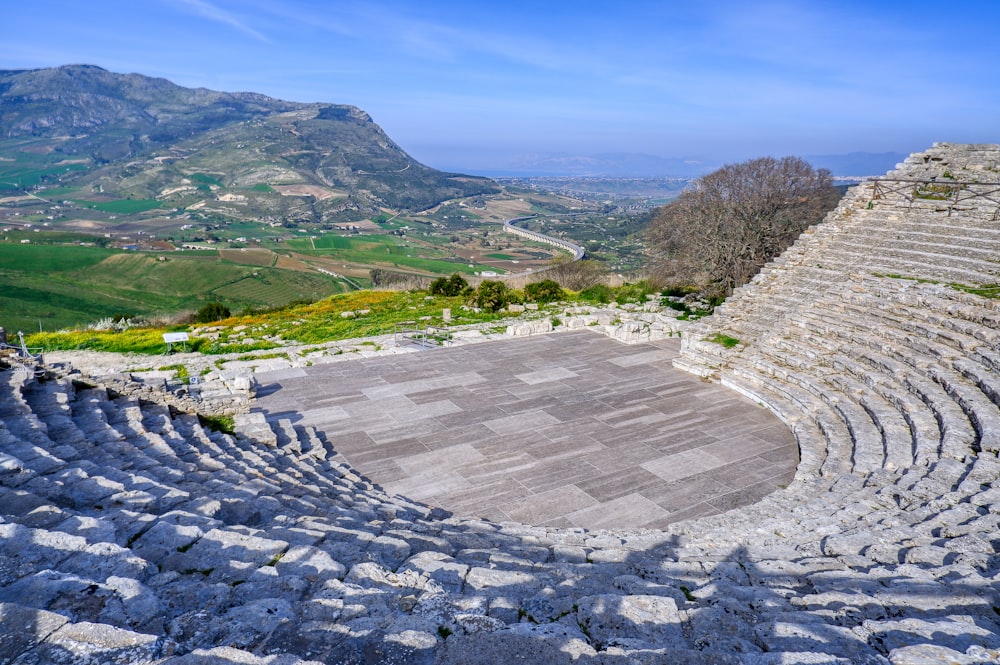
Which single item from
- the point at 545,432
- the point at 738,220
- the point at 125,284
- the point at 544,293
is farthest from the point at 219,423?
the point at 125,284

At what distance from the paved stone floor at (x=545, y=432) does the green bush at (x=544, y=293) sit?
927 cm

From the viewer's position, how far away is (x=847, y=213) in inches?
703

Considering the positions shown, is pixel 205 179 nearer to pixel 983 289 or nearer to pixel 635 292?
pixel 635 292

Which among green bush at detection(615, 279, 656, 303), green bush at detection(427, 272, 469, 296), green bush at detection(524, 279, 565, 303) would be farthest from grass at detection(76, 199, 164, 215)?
green bush at detection(615, 279, 656, 303)

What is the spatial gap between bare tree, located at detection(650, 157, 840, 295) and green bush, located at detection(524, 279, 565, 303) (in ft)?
16.9

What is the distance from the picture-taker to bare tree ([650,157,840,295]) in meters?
23.4

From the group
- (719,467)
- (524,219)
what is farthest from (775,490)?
(524,219)

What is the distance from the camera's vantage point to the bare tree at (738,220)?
76.7 feet

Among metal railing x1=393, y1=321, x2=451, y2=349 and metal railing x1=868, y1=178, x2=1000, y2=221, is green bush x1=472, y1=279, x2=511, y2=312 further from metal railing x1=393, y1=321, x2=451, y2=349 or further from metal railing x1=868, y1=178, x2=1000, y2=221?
metal railing x1=868, y1=178, x2=1000, y2=221

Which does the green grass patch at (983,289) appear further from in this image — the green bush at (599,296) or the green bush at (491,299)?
the green bush at (491,299)

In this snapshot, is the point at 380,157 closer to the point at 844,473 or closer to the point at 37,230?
the point at 37,230

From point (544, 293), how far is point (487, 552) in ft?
64.6

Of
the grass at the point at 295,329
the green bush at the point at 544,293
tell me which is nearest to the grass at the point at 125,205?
the grass at the point at 295,329

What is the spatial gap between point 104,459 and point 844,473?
10.2 meters
